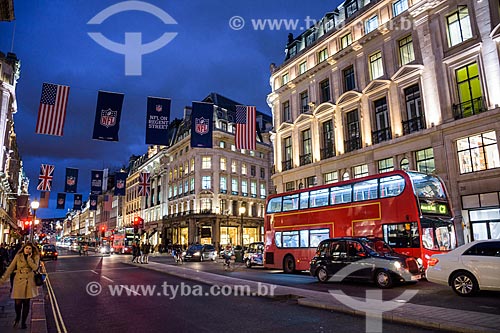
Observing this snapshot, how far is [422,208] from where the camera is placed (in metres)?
14.4

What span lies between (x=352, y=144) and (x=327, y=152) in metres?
2.61

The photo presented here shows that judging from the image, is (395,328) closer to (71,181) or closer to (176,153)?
(71,181)

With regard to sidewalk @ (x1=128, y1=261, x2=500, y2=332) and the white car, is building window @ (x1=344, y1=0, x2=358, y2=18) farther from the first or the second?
sidewalk @ (x1=128, y1=261, x2=500, y2=332)

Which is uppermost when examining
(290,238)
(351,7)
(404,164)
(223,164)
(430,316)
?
(351,7)

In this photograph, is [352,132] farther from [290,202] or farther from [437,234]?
[437,234]

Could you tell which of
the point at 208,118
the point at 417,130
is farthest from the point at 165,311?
the point at 417,130

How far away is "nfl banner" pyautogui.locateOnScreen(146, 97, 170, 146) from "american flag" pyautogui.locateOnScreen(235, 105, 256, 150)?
5.22m

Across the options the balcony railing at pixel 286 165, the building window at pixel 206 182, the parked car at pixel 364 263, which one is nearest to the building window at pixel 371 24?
the balcony railing at pixel 286 165

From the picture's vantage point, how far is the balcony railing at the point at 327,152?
2948 centimetres

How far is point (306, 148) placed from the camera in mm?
32469

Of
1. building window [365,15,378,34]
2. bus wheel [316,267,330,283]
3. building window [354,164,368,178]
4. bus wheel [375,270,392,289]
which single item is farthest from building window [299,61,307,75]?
bus wheel [375,270,392,289]

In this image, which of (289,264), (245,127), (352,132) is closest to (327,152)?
(352,132)

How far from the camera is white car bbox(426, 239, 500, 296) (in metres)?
10.1

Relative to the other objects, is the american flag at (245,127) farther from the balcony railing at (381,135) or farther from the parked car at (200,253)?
the parked car at (200,253)
